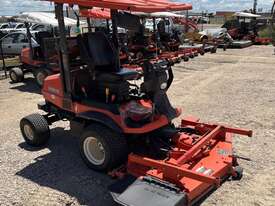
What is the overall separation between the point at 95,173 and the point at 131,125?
93cm

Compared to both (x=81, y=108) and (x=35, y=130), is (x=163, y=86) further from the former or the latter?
(x=35, y=130)

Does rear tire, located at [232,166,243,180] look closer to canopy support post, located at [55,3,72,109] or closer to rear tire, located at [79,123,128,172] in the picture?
rear tire, located at [79,123,128,172]

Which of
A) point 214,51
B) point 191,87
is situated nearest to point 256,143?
point 191,87

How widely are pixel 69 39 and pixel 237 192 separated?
3.20 m

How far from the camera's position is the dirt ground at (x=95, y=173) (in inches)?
199

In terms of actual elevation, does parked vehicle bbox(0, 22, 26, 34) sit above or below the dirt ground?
above

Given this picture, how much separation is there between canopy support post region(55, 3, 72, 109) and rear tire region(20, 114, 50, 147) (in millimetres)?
676

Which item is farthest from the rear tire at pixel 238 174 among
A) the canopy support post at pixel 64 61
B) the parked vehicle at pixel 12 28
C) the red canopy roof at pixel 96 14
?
the parked vehicle at pixel 12 28

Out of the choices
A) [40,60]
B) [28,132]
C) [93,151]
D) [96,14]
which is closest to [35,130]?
[28,132]

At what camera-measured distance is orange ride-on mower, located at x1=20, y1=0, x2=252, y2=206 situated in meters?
4.82

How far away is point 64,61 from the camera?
5.75m

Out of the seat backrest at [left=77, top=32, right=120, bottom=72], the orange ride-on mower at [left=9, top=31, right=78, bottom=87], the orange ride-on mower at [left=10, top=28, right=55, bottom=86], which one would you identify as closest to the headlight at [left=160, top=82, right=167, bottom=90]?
the seat backrest at [left=77, top=32, right=120, bottom=72]

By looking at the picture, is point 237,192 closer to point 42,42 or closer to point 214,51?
point 42,42

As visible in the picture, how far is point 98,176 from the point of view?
5.51 metres
